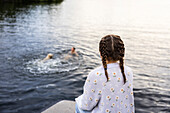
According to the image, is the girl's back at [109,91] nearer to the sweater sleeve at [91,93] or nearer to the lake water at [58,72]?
the sweater sleeve at [91,93]

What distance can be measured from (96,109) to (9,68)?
27.9 feet

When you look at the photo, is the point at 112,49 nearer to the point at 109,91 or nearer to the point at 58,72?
the point at 109,91

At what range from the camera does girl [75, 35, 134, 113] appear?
2791mm

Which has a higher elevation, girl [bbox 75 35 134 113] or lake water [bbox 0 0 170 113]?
girl [bbox 75 35 134 113]

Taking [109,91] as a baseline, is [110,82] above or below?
above

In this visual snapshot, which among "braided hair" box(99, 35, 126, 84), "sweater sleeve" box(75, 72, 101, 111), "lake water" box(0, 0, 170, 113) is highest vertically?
"braided hair" box(99, 35, 126, 84)

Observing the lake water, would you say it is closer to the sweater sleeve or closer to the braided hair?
the sweater sleeve

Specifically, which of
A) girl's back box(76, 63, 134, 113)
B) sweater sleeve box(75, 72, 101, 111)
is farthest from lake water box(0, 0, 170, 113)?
girl's back box(76, 63, 134, 113)

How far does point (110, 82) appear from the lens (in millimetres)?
2803

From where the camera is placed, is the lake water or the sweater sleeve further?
the lake water

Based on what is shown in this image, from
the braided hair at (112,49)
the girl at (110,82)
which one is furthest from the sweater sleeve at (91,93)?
the braided hair at (112,49)

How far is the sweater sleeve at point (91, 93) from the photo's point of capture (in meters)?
2.80

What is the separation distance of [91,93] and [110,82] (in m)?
0.36

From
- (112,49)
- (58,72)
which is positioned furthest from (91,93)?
(58,72)
